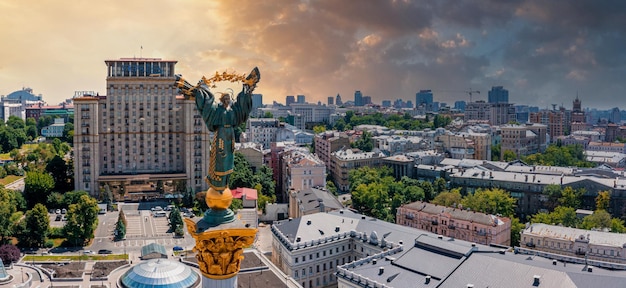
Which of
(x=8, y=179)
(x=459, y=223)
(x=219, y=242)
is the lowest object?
(x=459, y=223)

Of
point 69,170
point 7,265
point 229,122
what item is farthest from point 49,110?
point 229,122

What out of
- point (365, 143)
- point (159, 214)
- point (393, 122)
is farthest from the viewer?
point (393, 122)

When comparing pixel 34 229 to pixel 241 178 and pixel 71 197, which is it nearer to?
pixel 71 197

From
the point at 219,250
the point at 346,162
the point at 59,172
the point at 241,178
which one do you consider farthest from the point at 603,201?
the point at 59,172

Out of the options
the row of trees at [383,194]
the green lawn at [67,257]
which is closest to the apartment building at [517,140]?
the row of trees at [383,194]

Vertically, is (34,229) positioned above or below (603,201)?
below

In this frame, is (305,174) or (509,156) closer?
(305,174)

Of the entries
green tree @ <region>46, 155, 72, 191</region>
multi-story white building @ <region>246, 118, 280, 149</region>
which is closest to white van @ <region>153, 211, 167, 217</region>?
green tree @ <region>46, 155, 72, 191</region>
